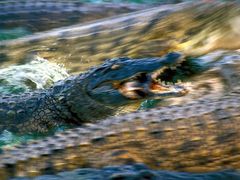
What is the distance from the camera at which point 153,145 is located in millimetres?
4316

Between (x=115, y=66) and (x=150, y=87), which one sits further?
(x=115, y=66)

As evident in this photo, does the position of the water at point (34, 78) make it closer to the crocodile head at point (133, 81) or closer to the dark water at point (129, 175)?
the dark water at point (129, 175)

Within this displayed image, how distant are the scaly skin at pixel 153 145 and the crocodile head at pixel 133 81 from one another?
3.11ft

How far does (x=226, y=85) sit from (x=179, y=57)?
396 mm

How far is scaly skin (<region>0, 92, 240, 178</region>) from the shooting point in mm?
4191

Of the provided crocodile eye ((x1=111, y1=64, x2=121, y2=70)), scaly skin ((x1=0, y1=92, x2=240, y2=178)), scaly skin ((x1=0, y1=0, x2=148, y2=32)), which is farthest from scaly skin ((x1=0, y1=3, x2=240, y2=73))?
scaly skin ((x1=0, y1=92, x2=240, y2=178))

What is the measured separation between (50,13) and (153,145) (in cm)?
455

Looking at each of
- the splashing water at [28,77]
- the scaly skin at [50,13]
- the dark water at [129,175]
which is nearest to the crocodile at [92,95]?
the splashing water at [28,77]

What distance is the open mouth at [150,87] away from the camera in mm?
5363

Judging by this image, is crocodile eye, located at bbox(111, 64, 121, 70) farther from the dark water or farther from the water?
the dark water

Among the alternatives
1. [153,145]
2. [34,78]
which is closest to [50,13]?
[34,78]

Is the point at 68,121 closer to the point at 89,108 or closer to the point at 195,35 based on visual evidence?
the point at 89,108

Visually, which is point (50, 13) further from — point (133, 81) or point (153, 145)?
point (153, 145)

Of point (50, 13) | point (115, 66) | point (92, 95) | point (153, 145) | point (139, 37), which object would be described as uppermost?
point (50, 13)
